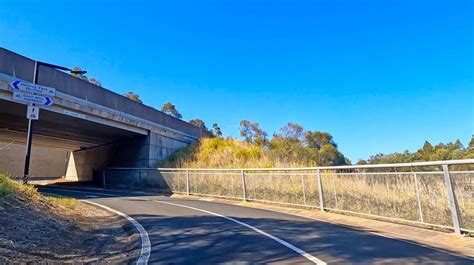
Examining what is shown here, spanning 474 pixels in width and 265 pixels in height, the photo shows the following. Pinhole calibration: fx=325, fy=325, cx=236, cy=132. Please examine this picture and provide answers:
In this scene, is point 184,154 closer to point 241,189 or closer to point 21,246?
point 241,189

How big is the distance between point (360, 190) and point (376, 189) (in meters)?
0.56

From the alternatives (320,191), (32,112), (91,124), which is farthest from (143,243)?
(91,124)

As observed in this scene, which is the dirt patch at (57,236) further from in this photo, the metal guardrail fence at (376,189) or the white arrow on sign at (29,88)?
the metal guardrail fence at (376,189)

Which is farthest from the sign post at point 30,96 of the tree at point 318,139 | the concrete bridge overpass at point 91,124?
the tree at point 318,139

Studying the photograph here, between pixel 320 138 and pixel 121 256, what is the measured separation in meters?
47.1

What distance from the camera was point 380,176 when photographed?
8688 millimetres

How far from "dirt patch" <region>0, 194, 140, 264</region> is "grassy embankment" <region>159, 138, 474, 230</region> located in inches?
245

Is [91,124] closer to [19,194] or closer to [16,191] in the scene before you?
[16,191]

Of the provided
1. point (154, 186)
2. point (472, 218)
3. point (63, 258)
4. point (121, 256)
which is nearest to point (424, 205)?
point (472, 218)

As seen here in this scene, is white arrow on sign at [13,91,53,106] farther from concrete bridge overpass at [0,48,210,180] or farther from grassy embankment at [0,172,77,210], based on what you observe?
concrete bridge overpass at [0,48,210,180]

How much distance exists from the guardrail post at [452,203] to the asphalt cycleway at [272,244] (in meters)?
1.38

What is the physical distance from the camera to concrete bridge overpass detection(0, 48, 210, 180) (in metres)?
15.7

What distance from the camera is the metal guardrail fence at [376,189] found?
6.75 metres

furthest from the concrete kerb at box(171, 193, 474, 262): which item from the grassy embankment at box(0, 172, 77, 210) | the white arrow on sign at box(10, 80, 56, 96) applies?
the white arrow on sign at box(10, 80, 56, 96)
